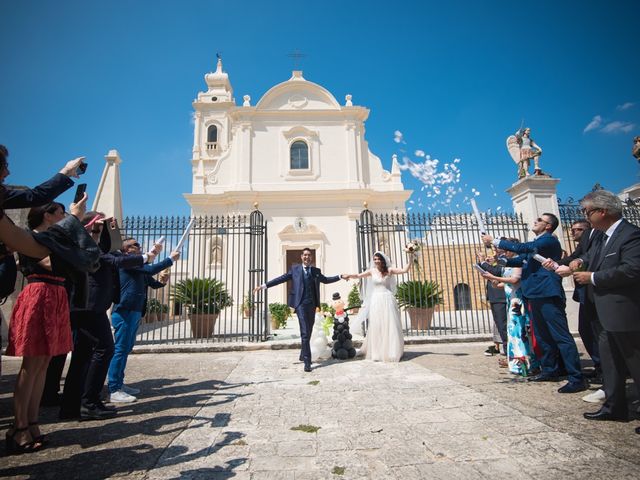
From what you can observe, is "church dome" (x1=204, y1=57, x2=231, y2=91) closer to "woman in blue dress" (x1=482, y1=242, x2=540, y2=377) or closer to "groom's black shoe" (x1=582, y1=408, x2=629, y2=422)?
"woman in blue dress" (x1=482, y1=242, x2=540, y2=377)

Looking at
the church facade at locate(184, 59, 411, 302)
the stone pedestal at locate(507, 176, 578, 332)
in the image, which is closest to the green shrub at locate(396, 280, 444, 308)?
the stone pedestal at locate(507, 176, 578, 332)

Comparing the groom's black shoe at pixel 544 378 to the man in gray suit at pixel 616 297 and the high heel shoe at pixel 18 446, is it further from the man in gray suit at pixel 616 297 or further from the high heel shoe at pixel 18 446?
the high heel shoe at pixel 18 446

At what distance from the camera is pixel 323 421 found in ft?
10.0

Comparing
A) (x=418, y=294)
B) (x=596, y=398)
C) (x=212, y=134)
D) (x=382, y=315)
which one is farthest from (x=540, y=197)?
(x=212, y=134)

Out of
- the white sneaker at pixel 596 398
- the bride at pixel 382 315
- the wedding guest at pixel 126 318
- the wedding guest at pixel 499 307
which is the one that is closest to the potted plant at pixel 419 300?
the wedding guest at pixel 499 307

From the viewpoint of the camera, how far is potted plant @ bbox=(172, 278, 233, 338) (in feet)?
30.6

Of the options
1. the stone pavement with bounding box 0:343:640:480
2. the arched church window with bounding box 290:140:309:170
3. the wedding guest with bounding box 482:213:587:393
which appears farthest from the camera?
the arched church window with bounding box 290:140:309:170

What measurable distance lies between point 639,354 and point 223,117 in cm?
3153

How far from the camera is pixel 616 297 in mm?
2932

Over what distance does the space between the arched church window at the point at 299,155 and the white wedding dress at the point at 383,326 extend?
14537mm

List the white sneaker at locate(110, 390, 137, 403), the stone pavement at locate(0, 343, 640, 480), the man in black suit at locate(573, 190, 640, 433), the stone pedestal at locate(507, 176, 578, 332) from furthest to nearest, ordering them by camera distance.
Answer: the stone pedestal at locate(507, 176, 578, 332) → the white sneaker at locate(110, 390, 137, 403) → the man in black suit at locate(573, 190, 640, 433) → the stone pavement at locate(0, 343, 640, 480)

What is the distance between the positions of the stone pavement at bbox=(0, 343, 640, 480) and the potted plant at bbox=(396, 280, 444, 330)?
5.29 metres

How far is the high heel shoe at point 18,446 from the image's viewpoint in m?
2.49

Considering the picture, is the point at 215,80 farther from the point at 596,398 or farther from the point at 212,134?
the point at 596,398
